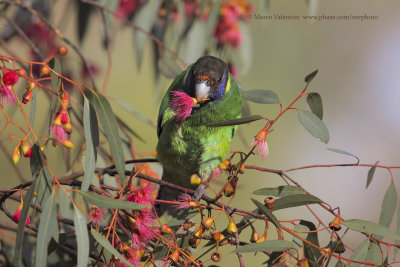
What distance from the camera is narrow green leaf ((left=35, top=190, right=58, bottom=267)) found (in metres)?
1.23

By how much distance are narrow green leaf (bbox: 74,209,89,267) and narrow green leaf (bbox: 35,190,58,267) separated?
6 centimetres

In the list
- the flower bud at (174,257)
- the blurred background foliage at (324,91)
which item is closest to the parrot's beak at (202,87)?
the flower bud at (174,257)

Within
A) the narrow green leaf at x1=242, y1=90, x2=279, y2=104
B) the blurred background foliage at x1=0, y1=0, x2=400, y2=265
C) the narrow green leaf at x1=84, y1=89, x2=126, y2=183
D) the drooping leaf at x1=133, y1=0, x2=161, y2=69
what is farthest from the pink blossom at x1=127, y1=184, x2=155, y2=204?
the blurred background foliage at x1=0, y1=0, x2=400, y2=265

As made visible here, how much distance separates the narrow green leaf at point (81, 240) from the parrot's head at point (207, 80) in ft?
2.80

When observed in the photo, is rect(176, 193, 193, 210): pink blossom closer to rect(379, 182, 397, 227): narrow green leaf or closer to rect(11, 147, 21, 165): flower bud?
rect(11, 147, 21, 165): flower bud

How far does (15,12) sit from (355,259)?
2527mm

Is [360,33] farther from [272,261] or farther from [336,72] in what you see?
[272,261]

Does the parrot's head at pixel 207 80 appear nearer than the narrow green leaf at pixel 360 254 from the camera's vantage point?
No

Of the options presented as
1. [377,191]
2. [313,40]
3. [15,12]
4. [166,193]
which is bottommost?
[377,191]

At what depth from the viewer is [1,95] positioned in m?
1.42

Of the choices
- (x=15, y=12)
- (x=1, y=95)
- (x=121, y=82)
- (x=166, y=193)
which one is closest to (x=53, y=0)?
(x=15, y=12)

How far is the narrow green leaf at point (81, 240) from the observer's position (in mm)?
1254

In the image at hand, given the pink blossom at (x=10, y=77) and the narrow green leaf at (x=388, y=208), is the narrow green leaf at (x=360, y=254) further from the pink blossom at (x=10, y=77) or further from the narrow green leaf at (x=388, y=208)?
the pink blossom at (x=10, y=77)

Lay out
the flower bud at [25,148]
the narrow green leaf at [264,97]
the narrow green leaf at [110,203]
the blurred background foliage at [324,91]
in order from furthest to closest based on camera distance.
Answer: the blurred background foliage at [324,91], the narrow green leaf at [264,97], the flower bud at [25,148], the narrow green leaf at [110,203]
